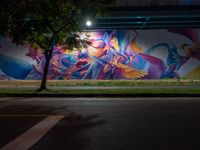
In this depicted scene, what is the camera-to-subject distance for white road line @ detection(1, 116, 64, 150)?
7816 mm

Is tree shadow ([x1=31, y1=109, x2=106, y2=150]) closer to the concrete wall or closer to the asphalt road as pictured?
the asphalt road

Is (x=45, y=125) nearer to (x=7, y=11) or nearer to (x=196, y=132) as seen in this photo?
(x=196, y=132)

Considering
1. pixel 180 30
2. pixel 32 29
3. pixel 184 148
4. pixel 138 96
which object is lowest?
pixel 184 148

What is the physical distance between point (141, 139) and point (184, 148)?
3.46 ft

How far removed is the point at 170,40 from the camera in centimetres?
2959

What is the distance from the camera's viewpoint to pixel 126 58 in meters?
29.9

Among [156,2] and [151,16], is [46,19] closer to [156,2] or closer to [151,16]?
[151,16]

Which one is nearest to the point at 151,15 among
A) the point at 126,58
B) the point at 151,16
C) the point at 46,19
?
the point at 151,16

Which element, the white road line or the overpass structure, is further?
the overpass structure

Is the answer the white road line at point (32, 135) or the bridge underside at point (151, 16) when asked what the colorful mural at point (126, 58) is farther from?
the white road line at point (32, 135)

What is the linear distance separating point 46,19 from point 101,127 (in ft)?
36.6

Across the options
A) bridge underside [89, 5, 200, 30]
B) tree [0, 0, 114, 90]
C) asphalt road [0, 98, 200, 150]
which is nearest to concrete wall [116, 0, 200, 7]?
bridge underside [89, 5, 200, 30]

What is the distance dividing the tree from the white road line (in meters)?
8.24

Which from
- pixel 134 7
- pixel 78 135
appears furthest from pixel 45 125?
pixel 134 7
